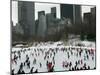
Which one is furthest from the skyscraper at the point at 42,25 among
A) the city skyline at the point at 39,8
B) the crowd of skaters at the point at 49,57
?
the crowd of skaters at the point at 49,57

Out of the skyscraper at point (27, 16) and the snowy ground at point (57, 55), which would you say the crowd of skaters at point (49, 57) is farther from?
the skyscraper at point (27, 16)

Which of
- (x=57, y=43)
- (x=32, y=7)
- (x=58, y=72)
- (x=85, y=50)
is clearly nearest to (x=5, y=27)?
(x=32, y=7)

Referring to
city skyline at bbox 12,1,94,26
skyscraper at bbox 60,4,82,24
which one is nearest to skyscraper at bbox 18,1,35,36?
city skyline at bbox 12,1,94,26

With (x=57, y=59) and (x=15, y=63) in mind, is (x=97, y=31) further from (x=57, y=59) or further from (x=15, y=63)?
(x=15, y=63)

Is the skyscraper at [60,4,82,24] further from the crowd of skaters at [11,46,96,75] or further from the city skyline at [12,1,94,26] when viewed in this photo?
the crowd of skaters at [11,46,96,75]

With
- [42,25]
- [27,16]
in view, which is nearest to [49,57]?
[42,25]

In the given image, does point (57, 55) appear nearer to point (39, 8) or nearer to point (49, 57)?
point (49, 57)
